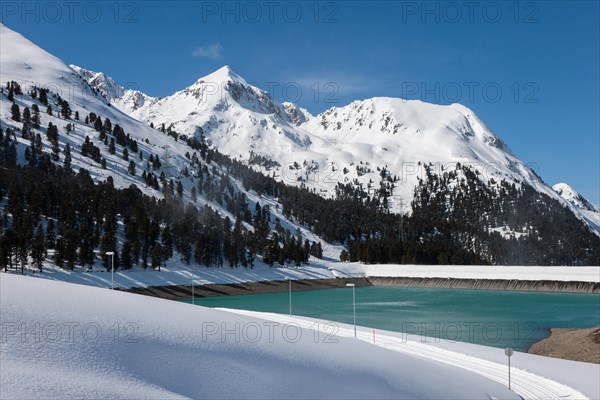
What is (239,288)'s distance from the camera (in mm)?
116062

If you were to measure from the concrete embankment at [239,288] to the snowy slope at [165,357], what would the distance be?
76894mm

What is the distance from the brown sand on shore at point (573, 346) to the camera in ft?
141

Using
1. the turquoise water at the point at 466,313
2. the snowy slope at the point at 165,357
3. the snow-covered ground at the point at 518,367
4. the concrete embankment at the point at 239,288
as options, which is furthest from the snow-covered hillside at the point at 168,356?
the concrete embankment at the point at 239,288

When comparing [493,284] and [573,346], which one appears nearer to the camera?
[573,346]

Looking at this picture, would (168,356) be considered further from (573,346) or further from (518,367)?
(573,346)

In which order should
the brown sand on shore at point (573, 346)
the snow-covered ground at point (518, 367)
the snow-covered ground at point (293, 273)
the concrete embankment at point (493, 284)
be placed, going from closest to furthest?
the snow-covered ground at point (518, 367) → the brown sand on shore at point (573, 346) → the snow-covered ground at point (293, 273) → the concrete embankment at point (493, 284)

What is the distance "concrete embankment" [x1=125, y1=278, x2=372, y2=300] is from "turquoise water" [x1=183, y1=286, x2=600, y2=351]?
431 cm

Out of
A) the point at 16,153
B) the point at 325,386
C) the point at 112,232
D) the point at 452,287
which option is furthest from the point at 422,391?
the point at 16,153

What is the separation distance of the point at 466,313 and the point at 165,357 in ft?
228

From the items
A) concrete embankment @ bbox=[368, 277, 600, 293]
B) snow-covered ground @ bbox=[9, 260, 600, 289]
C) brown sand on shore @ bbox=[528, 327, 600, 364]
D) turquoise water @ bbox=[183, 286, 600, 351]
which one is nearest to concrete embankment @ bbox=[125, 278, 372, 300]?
snow-covered ground @ bbox=[9, 260, 600, 289]

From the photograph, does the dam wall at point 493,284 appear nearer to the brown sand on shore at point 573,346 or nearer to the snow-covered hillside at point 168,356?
the brown sand on shore at point 573,346

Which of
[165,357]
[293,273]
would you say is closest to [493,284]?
[293,273]

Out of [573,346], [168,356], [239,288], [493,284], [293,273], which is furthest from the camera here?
[293,273]

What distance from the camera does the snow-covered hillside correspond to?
40.9 ft
